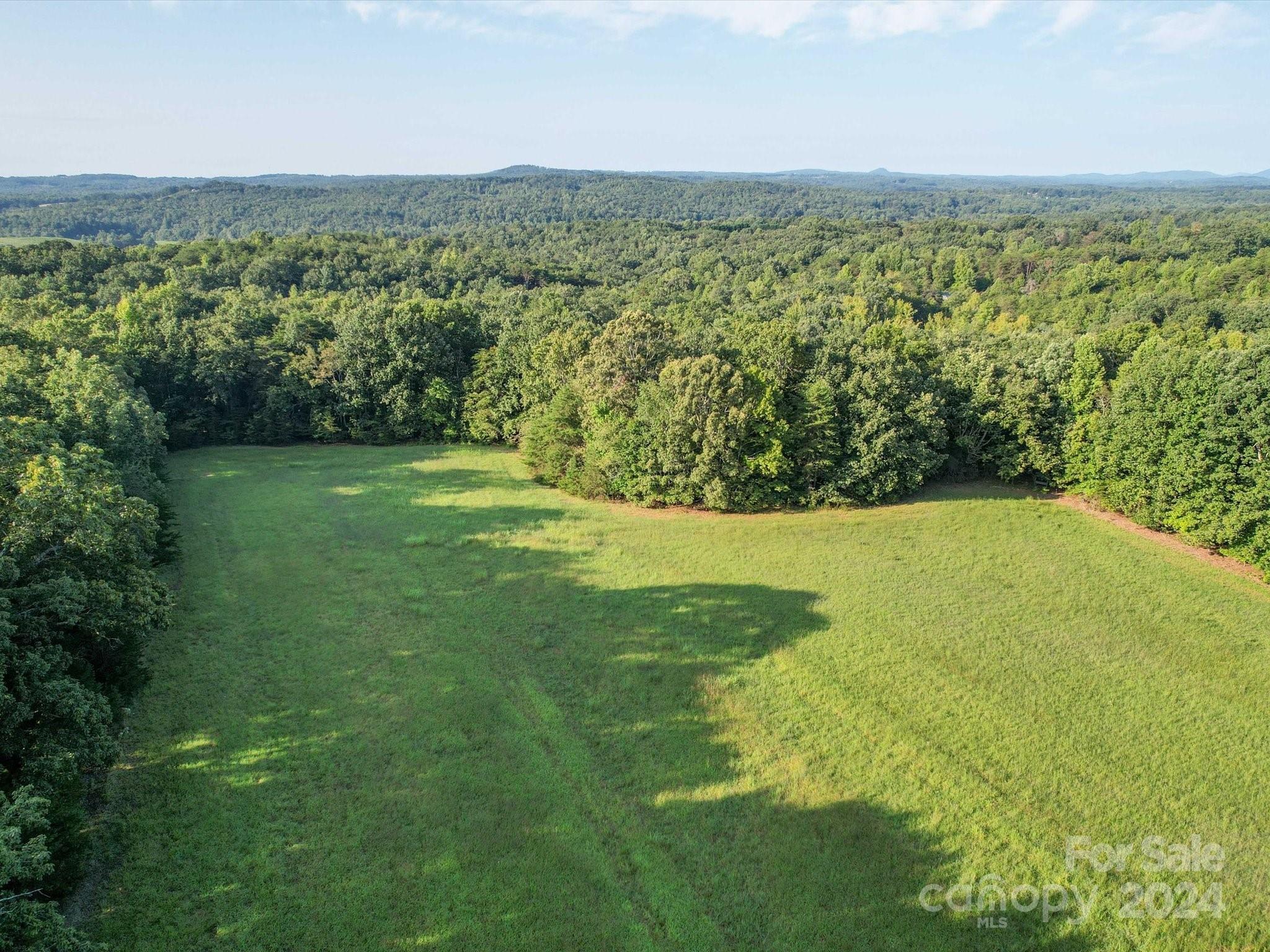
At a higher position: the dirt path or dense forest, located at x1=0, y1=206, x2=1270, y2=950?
dense forest, located at x1=0, y1=206, x2=1270, y2=950

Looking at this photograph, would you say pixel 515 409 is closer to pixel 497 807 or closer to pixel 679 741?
pixel 679 741

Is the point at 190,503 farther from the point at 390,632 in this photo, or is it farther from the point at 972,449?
the point at 972,449

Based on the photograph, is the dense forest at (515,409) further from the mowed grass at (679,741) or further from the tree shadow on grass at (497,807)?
the mowed grass at (679,741)

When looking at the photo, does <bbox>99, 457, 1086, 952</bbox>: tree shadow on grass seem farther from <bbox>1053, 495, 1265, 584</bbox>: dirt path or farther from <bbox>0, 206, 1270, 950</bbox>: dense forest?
<bbox>1053, 495, 1265, 584</bbox>: dirt path

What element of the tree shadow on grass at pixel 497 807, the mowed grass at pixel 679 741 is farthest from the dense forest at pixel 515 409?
the mowed grass at pixel 679 741

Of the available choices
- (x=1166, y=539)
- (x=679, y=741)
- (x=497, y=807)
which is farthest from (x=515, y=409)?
(x=1166, y=539)

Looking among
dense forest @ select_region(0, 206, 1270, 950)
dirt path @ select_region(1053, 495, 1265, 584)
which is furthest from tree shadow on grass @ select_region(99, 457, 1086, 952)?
dirt path @ select_region(1053, 495, 1265, 584)
